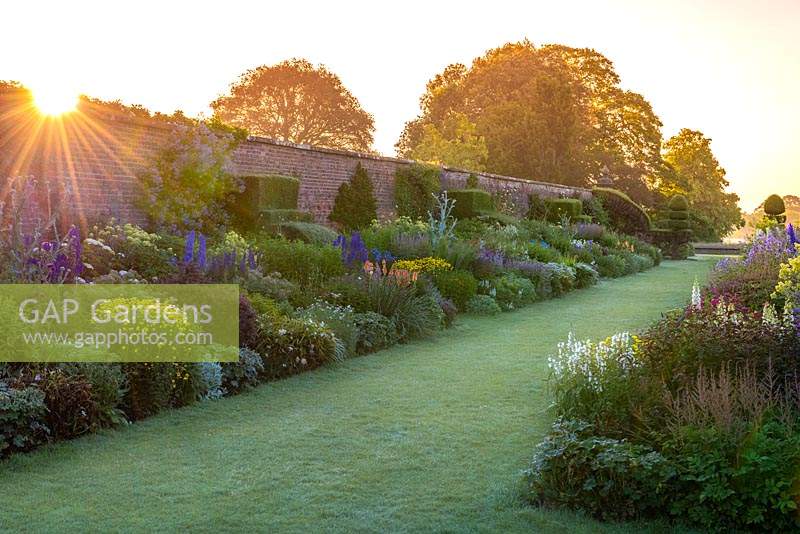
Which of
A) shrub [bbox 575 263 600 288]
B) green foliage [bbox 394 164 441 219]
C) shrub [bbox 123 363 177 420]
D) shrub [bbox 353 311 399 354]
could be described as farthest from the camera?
green foliage [bbox 394 164 441 219]

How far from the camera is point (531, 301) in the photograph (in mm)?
13133

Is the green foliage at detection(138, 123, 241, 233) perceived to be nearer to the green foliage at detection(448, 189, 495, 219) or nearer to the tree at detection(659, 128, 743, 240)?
the green foliage at detection(448, 189, 495, 219)

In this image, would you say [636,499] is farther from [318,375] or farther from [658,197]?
[658,197]

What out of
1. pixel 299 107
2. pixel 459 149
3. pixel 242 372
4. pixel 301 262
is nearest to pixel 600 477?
pixel 242 372

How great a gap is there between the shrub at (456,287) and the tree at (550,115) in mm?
31044

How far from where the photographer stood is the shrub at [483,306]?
1159 centimetres

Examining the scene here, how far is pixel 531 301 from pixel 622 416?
27.7 ft

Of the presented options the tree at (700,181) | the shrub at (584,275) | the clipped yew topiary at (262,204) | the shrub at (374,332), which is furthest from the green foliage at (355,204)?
the tree at (700,181)

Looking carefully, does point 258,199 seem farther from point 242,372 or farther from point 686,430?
point 686,430

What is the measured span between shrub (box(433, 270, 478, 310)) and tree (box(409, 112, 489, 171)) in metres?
28.1

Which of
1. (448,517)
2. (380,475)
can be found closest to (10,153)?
(380,475)

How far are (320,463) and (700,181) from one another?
5193 centimetres

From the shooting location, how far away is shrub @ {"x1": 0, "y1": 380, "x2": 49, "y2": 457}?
480 cm

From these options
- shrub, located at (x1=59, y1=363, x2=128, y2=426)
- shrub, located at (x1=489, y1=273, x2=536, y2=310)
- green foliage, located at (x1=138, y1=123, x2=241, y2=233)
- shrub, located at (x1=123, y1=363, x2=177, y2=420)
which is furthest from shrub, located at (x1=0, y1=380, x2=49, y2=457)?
shrub, located at (x1=489, y1=273, x2=536, y2=310)
